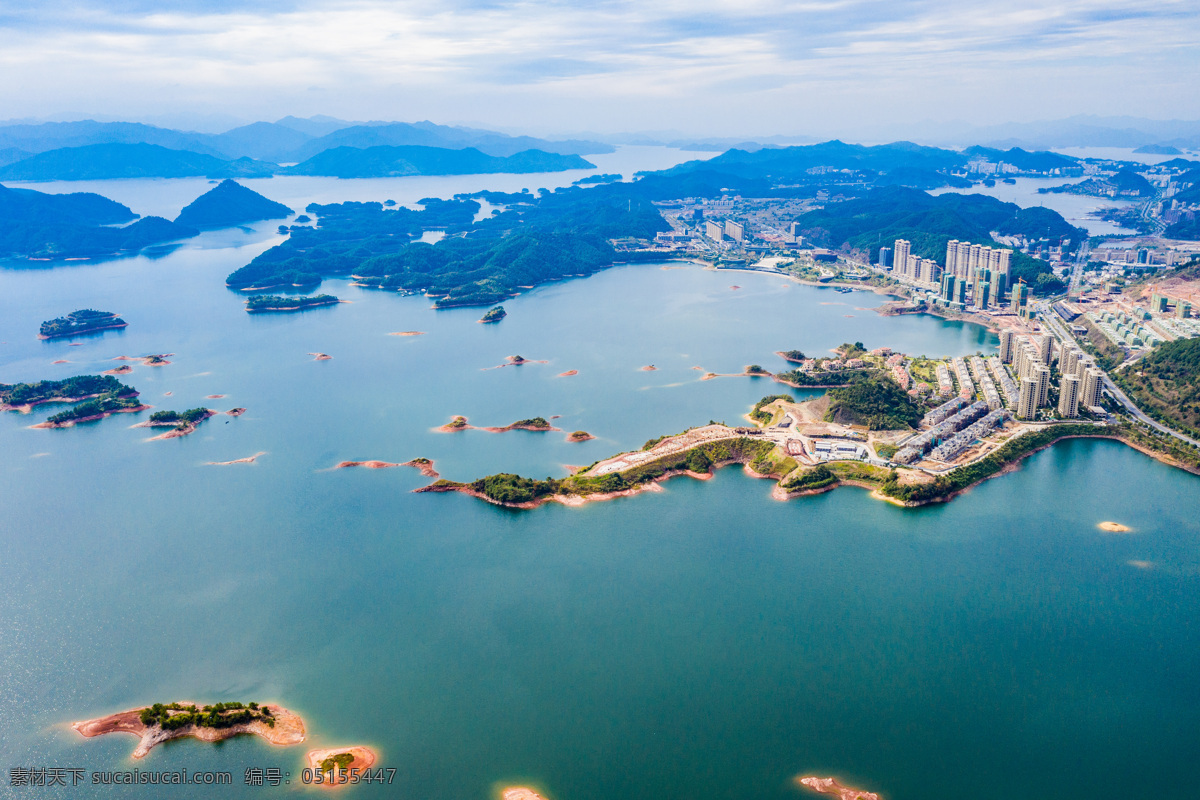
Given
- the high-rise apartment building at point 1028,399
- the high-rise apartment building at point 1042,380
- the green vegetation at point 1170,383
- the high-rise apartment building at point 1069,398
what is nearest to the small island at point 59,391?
the high-rise apartment building at point 1028,399

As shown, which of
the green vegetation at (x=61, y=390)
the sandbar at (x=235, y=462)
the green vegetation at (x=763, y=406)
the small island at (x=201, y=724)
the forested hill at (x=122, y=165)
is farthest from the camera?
the forested hill at (x=122, y=165)

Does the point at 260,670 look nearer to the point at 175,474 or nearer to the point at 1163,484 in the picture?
the point at 175,474

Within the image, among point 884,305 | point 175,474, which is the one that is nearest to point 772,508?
point 175,474

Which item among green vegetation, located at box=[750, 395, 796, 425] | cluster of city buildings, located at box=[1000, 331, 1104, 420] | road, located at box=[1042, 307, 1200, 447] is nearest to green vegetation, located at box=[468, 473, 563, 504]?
green vegetation, located at box=[750, 395, 796, 425]

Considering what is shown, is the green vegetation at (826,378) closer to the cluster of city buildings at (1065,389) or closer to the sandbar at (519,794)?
the cluster of city buildings at (1065,389)

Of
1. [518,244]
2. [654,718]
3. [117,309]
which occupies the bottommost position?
[654,718]
